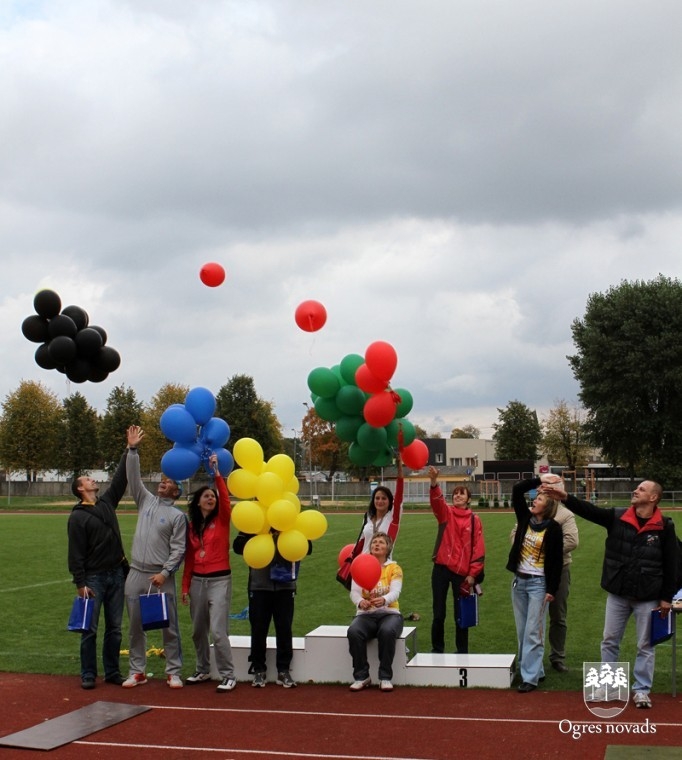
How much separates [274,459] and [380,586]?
1.57 meters

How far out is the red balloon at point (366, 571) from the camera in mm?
7824

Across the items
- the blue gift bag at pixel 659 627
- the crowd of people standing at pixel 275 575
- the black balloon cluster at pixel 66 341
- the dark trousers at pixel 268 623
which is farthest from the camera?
the black balloon cluster at pixel 66 341

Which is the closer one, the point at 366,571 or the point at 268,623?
the point at 366,571

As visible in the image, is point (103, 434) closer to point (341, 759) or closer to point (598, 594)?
point (598, 594)

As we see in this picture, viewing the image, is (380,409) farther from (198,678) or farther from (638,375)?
(638,375)

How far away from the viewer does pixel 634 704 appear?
7.27 metres

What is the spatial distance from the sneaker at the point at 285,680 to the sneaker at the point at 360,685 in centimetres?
60

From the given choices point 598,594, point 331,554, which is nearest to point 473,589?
point 598,594

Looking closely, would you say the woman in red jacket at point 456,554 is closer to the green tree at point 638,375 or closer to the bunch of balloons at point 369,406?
the bunch of balloons at point 369,406

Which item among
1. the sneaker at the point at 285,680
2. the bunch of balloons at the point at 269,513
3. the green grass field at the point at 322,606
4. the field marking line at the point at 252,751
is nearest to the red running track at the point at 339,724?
the field marking line at the point at 252,751

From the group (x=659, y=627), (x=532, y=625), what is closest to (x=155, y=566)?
(x=532, y=625)

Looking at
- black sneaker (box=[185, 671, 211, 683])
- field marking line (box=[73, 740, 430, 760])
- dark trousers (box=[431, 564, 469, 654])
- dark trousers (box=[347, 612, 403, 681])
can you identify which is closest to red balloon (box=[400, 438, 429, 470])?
dark trousers (box=[431, 564, 469, 654])

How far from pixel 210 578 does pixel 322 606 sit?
5332 mm

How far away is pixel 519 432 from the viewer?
84250 millimetres
